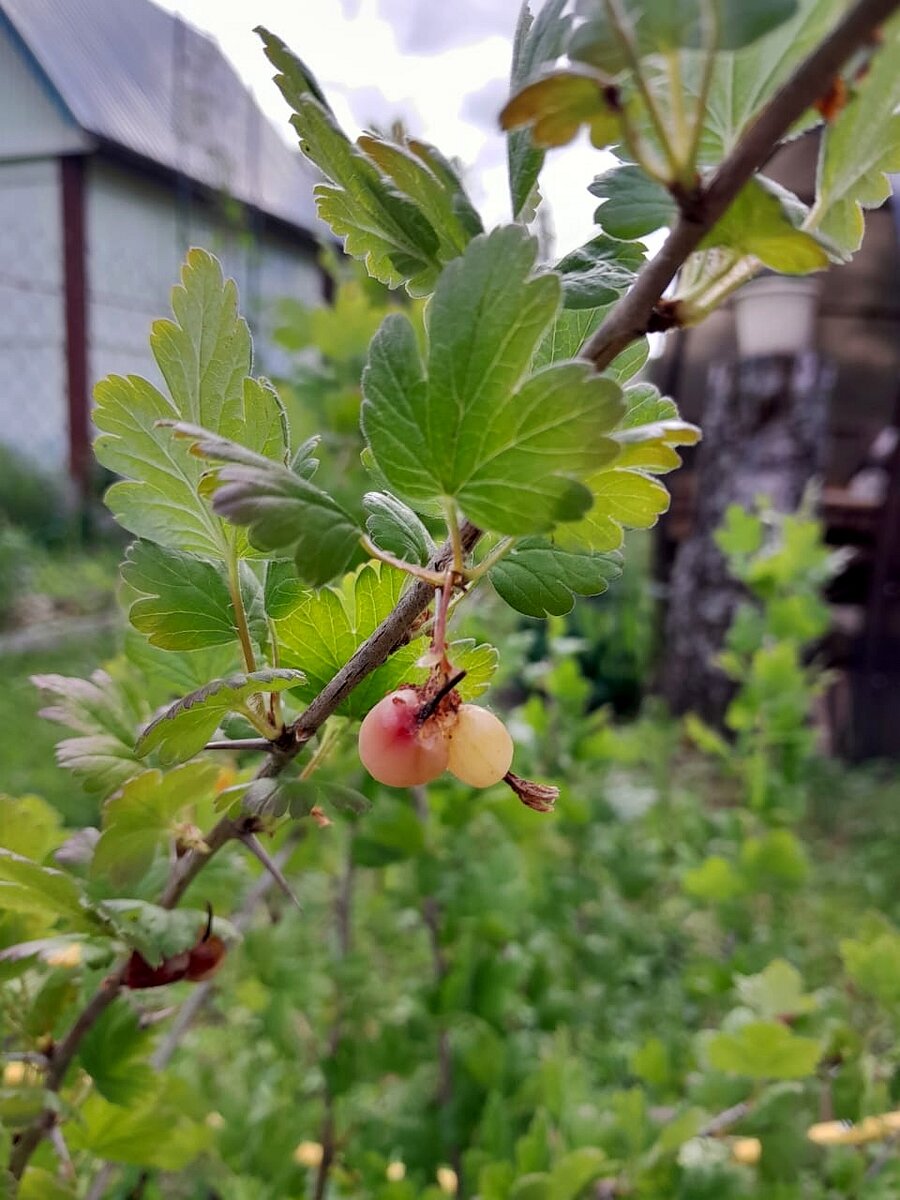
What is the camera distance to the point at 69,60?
196 centimetres

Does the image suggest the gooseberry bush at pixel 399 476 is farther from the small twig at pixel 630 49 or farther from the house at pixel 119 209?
the house at pixel 119 209

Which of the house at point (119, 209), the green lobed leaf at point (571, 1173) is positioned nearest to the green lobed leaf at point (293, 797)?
the green lobed leaf at point (571, 1173)

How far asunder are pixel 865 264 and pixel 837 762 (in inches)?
58.1

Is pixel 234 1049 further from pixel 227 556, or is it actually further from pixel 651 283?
pixel 651 283

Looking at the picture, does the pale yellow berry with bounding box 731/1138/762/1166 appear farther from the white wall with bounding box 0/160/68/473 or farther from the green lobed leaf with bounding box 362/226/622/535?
the white wall with bounding box 0/160/68/473

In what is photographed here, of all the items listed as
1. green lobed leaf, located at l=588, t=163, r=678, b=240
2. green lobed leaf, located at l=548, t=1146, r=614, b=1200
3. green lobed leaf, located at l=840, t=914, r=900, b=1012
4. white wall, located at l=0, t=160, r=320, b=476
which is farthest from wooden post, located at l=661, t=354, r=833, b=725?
green lobed leaf, located at l=588, t=163, r=678, b=240

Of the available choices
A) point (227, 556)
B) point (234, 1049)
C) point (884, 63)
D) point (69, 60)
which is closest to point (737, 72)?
point (884, 63)

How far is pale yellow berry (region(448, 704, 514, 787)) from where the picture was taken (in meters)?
0.20

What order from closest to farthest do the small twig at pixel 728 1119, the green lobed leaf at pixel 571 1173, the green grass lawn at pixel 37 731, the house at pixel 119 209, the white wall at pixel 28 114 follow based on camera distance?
the green lobed leaf at pixel 571 1173 → the small twig at pixel 728 1119 → the green grass lawn at pixel 37 731 → the white wall at pixel 28 114 → the house at pixel 119 209

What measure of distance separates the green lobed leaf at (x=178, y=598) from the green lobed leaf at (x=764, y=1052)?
39 centimetres

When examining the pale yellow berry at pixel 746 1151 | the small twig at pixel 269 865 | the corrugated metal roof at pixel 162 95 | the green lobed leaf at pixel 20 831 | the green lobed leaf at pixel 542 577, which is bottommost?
the pale yellow berry at pixel 746 1151

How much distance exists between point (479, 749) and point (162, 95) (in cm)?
295

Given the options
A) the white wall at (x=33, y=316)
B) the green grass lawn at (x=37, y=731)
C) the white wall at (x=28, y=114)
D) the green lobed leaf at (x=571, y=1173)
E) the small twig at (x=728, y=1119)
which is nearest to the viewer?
the green lobed leaf at (x=571, y=1173)

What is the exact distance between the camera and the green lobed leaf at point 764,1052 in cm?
46
